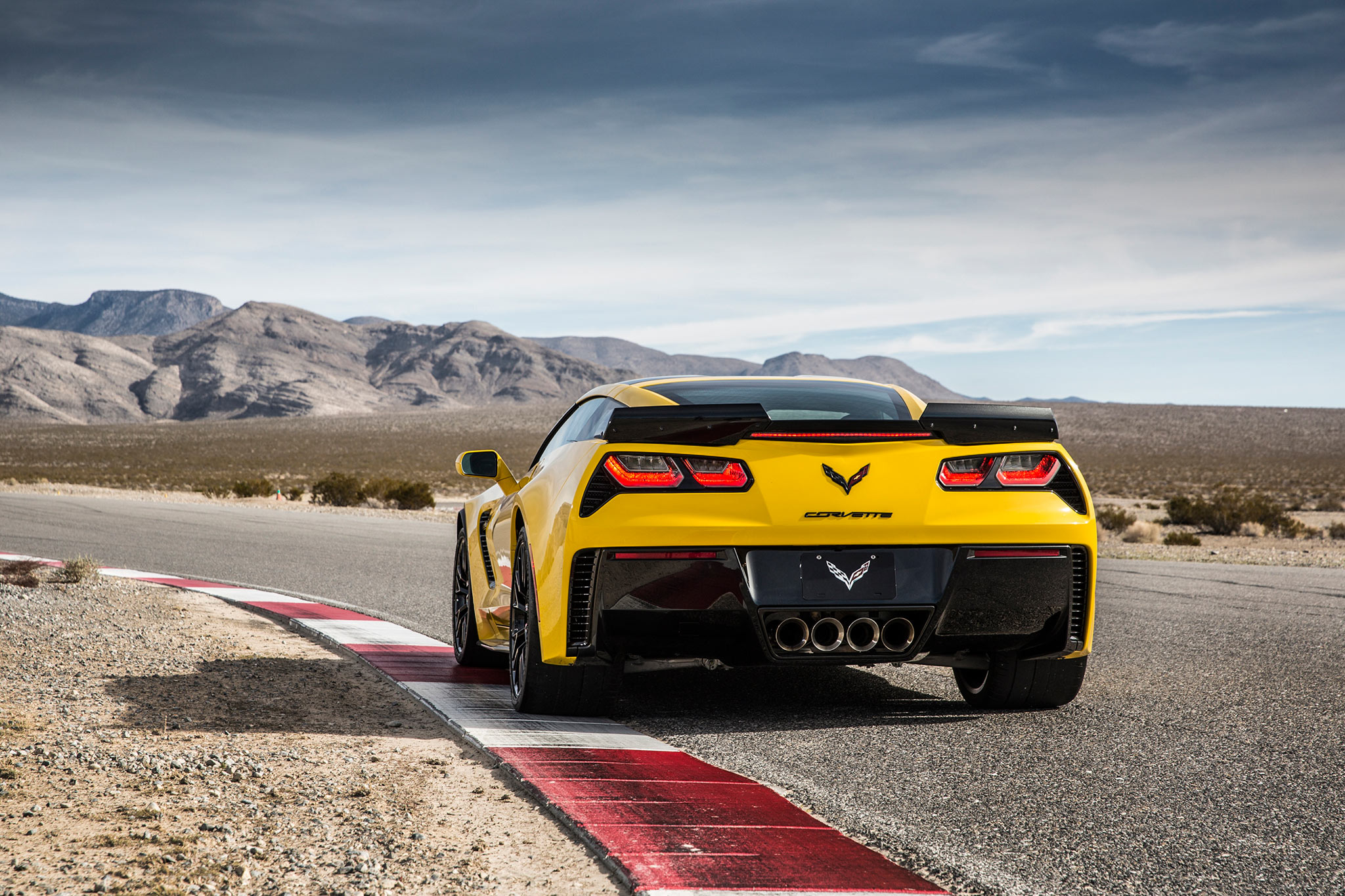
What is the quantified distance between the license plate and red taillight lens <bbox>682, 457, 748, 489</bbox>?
375mm

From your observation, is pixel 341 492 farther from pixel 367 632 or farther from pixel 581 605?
pixel 581 605

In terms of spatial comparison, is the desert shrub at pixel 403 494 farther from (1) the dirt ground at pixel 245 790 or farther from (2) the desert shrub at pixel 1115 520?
(1) the dirt ground at pixel 245 790

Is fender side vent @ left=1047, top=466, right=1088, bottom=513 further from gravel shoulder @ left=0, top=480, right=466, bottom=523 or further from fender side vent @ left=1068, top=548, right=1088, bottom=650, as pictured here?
gravel shoulder @ left=0, top=480, right=466, bottom=523

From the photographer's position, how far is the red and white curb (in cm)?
317

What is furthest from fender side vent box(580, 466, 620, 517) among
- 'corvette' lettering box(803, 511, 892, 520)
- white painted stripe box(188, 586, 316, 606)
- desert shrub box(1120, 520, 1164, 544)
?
desert shrub box(1120, 520, 1164, 544)

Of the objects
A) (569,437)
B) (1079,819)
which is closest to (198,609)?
(569,437)

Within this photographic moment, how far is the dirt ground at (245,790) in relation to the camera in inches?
125

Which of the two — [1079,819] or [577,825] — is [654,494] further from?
[1079,819]

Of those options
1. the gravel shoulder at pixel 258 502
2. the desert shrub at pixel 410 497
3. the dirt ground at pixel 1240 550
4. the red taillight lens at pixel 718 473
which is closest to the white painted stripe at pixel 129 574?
the red taillight lens at pixel 718 473

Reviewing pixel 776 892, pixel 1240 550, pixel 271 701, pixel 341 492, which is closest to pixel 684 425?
pixel 776 892

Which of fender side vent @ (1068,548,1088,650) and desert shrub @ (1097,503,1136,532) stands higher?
fender side vent @ (1068,548,1088,650)

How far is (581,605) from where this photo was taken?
4.66 m

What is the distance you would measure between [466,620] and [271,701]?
1.38 meters

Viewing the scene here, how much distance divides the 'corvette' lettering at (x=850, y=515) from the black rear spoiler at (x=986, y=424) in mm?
429
